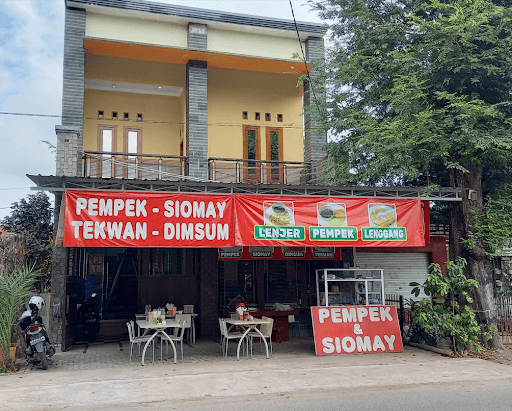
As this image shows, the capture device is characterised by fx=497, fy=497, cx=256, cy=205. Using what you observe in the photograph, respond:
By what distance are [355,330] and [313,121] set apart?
7362 millimetres

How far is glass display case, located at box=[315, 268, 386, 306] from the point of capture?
13.1m

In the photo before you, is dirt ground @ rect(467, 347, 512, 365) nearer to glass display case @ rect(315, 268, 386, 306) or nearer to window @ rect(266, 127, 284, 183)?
glass display case @ rect(315, 268, 386, 306)

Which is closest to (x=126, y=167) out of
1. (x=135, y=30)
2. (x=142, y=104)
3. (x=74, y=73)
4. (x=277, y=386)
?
(x=74, y=73)

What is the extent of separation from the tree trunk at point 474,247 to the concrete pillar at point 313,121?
15.0 ft

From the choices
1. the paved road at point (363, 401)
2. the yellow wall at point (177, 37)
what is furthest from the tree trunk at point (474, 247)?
the yellow wall at point (177, 37)

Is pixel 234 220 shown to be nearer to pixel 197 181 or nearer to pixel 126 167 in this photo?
pixel 197 181

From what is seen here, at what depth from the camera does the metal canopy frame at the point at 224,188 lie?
10734mm

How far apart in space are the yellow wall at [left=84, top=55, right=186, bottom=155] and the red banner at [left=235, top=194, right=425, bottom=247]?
7489 mm

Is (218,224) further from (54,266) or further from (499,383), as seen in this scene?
(499,383)

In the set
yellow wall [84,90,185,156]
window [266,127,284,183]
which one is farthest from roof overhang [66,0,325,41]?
window [266,127,284,183]

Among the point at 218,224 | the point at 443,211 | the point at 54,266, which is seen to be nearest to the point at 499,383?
the point at 218,224

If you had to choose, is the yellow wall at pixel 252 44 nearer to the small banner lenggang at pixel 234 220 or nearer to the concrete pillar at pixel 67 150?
the concrete pillar at pixel 67 150

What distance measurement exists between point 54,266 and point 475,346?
1067 cm

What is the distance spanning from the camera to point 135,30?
628 inches
